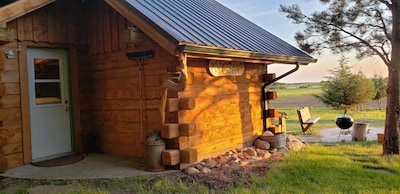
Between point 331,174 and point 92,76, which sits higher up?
point 92,76

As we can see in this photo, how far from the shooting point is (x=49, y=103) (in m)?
6.08

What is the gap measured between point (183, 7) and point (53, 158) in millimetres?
4033

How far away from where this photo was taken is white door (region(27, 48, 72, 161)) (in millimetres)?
5809

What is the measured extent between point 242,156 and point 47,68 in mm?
4057

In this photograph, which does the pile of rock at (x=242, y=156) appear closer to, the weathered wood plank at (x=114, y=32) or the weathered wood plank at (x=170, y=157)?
the weathered wood plank at (x=170, y=157)

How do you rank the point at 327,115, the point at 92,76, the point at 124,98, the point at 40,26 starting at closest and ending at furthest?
the point at 40,26 → the point at 124,98 → the point at 92,76 → the point at 327,115

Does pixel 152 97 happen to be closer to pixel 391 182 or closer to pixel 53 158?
pixel 53 158

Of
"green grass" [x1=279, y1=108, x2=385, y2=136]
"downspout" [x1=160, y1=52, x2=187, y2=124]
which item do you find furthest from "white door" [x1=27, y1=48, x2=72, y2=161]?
"green grass" [x1=279, y1=108, x2=385, y2=136]

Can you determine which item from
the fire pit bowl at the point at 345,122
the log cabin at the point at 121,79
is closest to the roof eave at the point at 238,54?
the log cabin at the point at 121,79

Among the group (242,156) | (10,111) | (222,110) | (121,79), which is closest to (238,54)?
(222,110)

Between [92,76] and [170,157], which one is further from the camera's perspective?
[92,76]

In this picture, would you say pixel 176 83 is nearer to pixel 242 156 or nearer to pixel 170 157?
pixel 170 157

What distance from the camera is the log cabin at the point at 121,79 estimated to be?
4.98 metres

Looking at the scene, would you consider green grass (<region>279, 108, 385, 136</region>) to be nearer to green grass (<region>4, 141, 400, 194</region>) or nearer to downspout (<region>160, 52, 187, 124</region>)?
green grass (<region>4, 141, 400, 194</region>)
